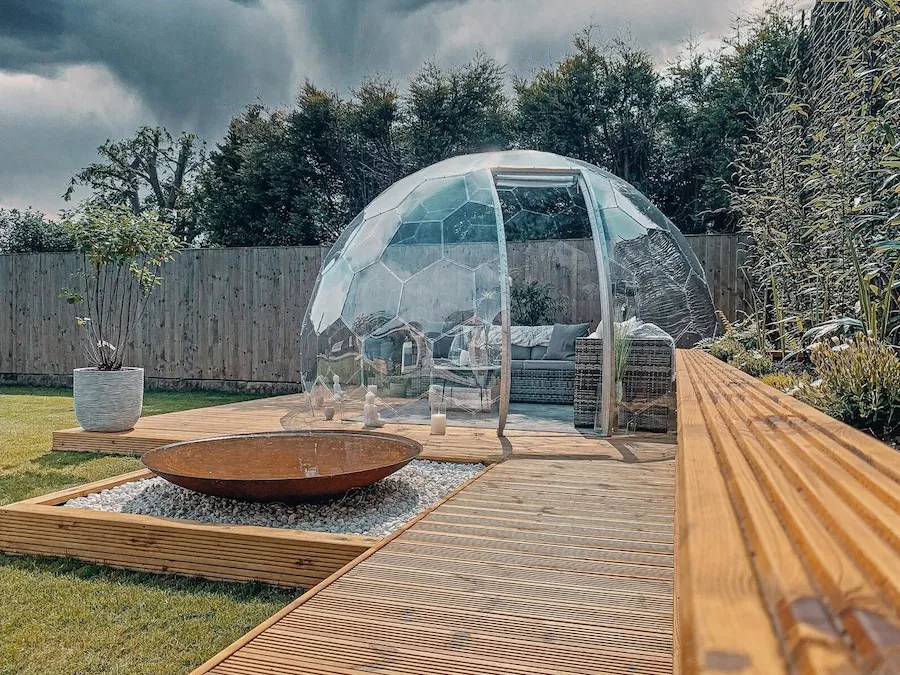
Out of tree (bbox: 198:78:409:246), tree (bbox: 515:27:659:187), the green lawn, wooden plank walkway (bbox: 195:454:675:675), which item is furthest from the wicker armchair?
tree (bbox: 198:78:409:246)

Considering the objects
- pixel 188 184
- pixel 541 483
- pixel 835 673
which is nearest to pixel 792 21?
pixel 541 483

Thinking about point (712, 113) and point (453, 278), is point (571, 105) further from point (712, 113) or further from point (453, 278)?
point (453, 278)

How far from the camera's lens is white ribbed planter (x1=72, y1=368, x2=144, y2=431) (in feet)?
16.7

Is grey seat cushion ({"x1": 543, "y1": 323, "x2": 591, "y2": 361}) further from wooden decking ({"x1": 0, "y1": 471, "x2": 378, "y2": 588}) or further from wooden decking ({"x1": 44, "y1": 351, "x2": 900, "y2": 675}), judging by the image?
wooden decking ({"x1": 0, "y1": 471, "x2": 378, "y2": 588})

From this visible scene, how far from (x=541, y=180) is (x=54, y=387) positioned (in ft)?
28.1

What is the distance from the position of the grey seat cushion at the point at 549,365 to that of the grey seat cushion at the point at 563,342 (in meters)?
0.07

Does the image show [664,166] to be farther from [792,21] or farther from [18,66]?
[18,66]

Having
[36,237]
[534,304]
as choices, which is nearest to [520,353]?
[534,304]

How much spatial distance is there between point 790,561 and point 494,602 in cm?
159

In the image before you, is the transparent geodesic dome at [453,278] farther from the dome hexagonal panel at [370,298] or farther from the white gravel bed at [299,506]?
the white gravel bed at [299,506]

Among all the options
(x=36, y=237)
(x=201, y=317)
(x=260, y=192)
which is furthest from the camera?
(x=36, y=237)

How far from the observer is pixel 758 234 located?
5484mm

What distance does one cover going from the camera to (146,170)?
55.7ft

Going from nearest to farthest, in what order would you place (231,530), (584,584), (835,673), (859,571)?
(835,673), (859,571), (584,584), (231,530)
